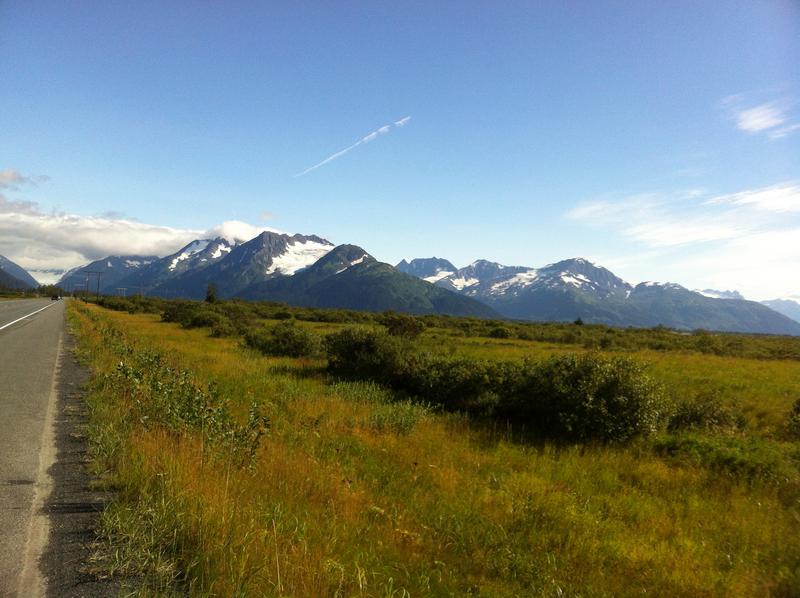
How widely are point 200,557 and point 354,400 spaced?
1203 centimetres

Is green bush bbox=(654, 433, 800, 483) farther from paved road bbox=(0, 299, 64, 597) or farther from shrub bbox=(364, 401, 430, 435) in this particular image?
paved road bbox=(0, 299, 64, 597)

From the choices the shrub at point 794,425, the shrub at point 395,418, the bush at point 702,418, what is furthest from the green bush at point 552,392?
the shrub at point 794,425

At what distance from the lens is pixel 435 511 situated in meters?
7.32

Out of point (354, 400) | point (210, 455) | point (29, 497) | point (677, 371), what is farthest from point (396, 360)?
point (677, 371)

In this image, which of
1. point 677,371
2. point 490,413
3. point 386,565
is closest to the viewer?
point 386,565

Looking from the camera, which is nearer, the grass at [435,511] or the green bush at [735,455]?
the grass at [435,511]

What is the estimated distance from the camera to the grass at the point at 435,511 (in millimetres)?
4406

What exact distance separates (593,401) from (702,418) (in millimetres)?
4136

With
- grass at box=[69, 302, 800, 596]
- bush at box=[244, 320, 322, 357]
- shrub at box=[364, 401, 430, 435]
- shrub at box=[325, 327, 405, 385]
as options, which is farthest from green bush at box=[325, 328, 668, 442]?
bush at box=[244, 320, 322, 357]

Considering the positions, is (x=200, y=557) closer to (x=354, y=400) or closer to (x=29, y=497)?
(x=29, y=497)

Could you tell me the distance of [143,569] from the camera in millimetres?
3982

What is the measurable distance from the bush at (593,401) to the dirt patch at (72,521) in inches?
430

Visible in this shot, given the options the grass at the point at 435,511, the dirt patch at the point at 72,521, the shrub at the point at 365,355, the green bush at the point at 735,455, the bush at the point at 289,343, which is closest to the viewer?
the dirt patch at the point at 72,521

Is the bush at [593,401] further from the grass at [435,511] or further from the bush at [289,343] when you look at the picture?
the bush at [289,343]
